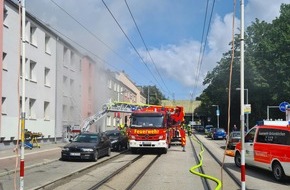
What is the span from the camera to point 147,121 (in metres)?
26.0

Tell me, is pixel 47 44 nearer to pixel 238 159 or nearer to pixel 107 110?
pixel 107 110

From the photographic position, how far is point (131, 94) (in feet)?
291

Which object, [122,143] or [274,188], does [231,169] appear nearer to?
[274,188]

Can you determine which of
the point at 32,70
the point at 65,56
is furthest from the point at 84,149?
the point at 65,56

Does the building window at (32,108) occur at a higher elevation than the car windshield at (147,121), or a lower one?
higher

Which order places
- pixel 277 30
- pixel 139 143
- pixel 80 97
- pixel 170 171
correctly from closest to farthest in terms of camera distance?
pixel 170 171 < pixel 139 143 < pixel 80 97 < pixel 277 30

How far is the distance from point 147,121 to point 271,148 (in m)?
11.9

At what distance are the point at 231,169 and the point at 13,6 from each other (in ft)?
62.7

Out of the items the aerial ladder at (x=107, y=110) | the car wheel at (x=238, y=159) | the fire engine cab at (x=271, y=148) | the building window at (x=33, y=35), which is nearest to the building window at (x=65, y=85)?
the aerial ladder at (x=107, y=110)

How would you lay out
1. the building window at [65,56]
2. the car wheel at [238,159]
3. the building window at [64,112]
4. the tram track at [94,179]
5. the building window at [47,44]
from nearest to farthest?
the tram track at [94,179] → the car wheel at [238,159] → the building window at [47,44] → the building window at [64,112] → the building window at [65,56]

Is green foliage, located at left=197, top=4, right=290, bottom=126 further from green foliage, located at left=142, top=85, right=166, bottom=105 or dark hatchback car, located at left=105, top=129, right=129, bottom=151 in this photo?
green foliage, located at left=142, top=85, right=166, bottom=105

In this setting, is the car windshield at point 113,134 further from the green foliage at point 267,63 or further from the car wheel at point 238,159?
the green foliage at point 267,63

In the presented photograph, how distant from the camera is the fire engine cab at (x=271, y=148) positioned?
45.5 feet

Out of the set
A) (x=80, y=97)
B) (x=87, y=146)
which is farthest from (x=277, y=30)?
(x=87, y=146)
